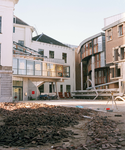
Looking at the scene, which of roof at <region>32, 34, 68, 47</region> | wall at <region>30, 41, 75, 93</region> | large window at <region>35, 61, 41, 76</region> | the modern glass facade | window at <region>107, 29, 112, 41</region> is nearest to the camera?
the modern glass facade

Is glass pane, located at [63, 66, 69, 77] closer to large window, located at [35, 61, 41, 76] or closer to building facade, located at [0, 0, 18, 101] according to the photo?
large window, located at [35, 61, 41, 76]

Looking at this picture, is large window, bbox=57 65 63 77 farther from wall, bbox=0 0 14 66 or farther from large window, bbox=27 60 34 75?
wall, bbox=0 0 14 66

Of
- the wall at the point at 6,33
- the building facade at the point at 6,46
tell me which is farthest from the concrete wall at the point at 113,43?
the wall at the point at 6,33

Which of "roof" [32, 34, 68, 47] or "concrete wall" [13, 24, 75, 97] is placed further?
"roof" [32, 34, 68, 47]

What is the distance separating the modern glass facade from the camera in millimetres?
31900

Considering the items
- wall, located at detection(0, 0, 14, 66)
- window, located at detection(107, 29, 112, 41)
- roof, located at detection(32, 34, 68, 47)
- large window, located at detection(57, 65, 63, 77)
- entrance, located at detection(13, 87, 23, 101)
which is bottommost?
entrance, located at detection(13, 87, 23, 101)

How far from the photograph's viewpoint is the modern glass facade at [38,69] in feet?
105

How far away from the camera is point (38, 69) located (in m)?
34.2

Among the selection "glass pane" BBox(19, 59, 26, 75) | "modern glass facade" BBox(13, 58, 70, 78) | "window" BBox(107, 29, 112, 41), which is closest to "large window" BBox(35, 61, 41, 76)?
"modern glass facade" BBox(13, 58, 70, 78)

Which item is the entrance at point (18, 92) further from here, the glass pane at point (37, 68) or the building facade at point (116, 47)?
the building facade at point (116, 47)

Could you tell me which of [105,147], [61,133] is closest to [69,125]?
[61,133]

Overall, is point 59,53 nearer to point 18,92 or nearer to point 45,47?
point 45,47

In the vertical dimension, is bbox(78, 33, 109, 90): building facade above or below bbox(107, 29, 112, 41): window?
below

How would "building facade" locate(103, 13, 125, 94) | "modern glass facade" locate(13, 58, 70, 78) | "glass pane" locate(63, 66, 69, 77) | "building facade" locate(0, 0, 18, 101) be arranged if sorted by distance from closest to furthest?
1. "building facade" locate(0, 0, 18, 101)
2. "building facade" locate(103, 13, 125, 94)
3. "modern glass facade" locate(13, 58, 70, 78)
4. "glass pane" locate(63, 66, 69, 77)
